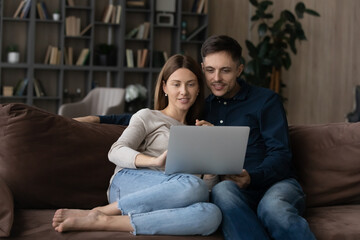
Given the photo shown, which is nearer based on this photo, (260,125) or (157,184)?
(157,184)

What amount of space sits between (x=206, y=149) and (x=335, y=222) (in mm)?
643

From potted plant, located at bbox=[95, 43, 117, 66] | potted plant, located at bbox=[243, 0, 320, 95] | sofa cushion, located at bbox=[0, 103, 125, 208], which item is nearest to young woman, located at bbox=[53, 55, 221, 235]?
sofa cushion, located at bbox=[0, 103, 125, 208]

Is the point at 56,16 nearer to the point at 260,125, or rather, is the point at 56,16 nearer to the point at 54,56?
the point at 54,56

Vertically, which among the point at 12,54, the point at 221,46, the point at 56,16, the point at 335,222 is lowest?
the point at 335,222

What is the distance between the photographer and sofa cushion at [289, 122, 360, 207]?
2.62 metres

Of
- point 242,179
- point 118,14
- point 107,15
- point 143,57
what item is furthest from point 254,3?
point 242,179

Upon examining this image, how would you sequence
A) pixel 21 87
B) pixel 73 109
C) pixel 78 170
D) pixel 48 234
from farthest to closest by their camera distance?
pixel 21 87, pixel 73 109, pixel 78 170, pixel 48 234

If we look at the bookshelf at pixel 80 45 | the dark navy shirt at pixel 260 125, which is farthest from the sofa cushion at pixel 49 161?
the bookshelf at pixel 80 45

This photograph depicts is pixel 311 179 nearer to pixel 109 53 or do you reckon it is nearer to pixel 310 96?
pixel 109 53

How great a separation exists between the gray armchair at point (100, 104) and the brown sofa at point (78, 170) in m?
3.19

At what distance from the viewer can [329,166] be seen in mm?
2635

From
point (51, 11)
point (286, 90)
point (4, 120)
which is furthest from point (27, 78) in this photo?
point (4, 120)

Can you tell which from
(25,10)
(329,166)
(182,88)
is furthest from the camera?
(25,10)

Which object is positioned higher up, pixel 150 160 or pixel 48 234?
pixel 150 160
